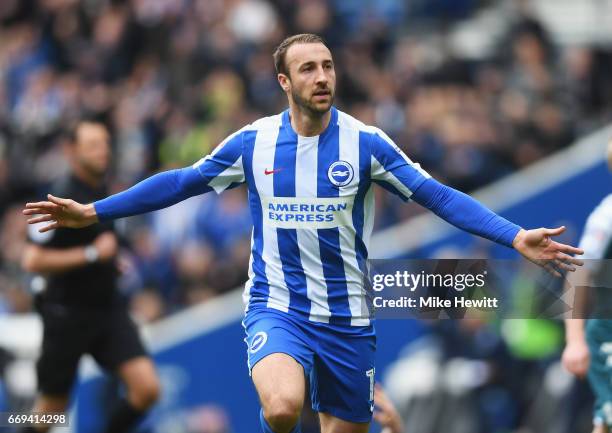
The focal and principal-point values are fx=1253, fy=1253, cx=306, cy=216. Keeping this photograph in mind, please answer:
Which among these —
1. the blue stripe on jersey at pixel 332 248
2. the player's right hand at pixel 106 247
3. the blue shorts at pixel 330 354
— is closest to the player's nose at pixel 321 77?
the blue stripe on jersey at pixel 332 248

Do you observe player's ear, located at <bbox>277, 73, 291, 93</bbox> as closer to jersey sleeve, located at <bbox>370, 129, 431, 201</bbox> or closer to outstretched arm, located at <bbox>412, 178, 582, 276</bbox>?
jersey sleeve, located at <bbox>370, 129, 431, 201</bbox>

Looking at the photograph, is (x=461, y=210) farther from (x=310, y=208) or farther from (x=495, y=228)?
(x=310, y=208)

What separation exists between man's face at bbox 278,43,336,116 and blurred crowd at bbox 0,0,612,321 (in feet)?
17.5

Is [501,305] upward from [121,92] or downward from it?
A: downward

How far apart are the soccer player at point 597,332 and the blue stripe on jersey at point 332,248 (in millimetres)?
1211

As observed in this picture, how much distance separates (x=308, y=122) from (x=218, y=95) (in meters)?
7.30

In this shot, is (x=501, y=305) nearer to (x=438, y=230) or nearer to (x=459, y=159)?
(x=438, y=230)

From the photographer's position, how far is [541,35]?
1348cm

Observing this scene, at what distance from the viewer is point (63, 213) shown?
6445 millimetres

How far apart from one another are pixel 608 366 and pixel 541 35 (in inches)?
281

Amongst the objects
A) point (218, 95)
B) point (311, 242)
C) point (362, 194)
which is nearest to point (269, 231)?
point (311, 242)

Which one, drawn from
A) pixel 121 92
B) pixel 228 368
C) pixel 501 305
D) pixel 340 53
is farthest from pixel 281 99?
pixel 501 305

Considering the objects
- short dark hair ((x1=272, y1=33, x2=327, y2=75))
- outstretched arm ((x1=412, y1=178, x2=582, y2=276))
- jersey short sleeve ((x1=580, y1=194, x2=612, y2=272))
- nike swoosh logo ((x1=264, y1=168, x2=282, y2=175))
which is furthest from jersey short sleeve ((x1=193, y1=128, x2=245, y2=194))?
jersey short sleeve ((x1=580, y1=194, x2=612, y2=272))

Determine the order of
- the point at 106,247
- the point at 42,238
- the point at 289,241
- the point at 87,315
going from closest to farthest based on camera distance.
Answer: the point at 289,241
the point at 106,247
the point at 42,238
the point at 87,315
